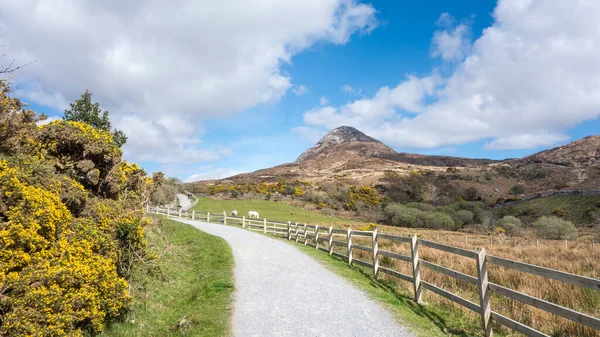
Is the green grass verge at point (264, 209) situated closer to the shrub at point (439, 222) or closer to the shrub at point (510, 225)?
the shrub at point (439, 222)

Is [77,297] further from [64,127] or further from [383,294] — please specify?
[383,294]

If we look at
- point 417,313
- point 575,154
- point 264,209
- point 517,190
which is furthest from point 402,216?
point 575,154

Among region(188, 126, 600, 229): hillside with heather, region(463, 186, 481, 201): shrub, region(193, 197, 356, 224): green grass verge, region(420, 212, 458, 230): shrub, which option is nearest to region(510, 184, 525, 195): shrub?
region(188, 126, 600, 229): hillside with heather

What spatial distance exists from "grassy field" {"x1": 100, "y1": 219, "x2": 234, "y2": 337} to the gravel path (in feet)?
1.32

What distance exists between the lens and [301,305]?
763 centimetres

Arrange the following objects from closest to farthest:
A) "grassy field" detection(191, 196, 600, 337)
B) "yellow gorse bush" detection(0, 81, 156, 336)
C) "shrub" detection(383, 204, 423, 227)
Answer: "yellow gorse bush" detection(0, 81, 156, 336)
"grassy field" detection(191, 196, 600, 337)
"shrub" detection(383, 204, 423, 227)

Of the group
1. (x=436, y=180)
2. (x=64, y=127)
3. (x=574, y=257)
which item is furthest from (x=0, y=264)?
(x=436, y=180)

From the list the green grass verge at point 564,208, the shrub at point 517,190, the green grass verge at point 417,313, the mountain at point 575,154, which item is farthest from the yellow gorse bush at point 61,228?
the mountain at point 575,154

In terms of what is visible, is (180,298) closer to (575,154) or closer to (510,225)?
(510,225)

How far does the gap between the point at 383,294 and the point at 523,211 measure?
49.2 metres

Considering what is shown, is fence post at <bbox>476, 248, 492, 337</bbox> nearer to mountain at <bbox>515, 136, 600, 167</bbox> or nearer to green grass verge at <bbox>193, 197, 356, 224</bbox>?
green grass verge at <bbox>193, 197, 356, 224</bbox>

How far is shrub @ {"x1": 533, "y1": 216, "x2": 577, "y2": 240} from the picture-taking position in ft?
97.3

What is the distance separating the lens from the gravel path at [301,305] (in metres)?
6.26

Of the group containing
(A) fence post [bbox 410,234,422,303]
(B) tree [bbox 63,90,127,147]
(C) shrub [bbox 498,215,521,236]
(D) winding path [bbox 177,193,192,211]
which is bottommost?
(C) shrub [bbox 498,215,521,236]
